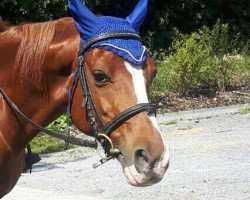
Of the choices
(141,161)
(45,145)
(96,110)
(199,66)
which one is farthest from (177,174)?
(199,66)

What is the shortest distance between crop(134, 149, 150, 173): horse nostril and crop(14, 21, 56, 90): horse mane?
2.60ft

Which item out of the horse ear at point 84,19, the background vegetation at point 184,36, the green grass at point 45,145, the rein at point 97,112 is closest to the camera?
the rein at point 97,112

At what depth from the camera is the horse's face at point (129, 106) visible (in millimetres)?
2928

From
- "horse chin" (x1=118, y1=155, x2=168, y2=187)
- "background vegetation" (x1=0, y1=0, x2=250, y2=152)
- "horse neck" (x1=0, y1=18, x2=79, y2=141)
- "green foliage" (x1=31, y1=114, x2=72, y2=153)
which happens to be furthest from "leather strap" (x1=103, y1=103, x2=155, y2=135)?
"background vegetation" (x1=0, y1=0, x2=250, y2=152)

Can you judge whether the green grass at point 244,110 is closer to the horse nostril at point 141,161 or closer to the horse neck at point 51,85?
the horse neck at point 51,85

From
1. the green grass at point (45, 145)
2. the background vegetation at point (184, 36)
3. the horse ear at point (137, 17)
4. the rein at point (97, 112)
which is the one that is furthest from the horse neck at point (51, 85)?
the background vegetation at point (184, 36)

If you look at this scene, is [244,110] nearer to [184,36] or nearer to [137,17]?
[184,36]

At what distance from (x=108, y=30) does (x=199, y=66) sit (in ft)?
36.8

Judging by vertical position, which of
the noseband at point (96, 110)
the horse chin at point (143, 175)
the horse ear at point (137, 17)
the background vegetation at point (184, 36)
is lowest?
the background vegetation at point (184, 36)

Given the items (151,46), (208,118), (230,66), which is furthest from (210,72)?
(151,46)

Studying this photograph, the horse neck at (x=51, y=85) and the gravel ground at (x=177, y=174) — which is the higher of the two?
the horse neck at (x=51, y=85)

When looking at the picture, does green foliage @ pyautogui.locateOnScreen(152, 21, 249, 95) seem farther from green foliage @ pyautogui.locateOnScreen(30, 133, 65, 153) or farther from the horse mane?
the horse mane

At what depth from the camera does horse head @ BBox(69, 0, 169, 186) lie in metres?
2.94

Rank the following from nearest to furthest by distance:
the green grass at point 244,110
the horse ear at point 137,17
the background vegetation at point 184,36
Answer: the horse ear at point 137,17 < the green grass at point 244,110 < the background vegetation at point 184,36
